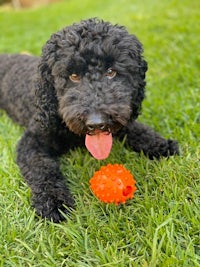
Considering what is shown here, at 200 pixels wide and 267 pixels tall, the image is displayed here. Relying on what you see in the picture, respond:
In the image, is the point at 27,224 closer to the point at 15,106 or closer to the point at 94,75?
the point at 94,75

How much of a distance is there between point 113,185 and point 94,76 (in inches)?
29.0

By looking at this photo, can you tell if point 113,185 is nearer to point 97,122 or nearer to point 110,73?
point 97,122

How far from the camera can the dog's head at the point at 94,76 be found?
8.34ft

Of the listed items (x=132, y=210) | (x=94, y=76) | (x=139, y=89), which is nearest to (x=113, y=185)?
(x=132, y=210)

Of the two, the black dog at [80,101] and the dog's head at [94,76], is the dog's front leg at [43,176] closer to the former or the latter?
the black dog at [80,101]

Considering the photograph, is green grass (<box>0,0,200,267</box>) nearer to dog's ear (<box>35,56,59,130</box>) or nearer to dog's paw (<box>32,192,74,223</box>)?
dog's paw (<box>32,192,74,223</box>)

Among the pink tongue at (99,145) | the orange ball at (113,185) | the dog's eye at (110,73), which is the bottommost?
the orange ball at (113,185)

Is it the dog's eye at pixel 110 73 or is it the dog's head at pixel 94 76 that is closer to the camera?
the dog's head at pixel 94 76

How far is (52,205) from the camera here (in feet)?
8.78

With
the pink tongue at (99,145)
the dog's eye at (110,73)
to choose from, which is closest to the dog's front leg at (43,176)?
the pink tongue at (99,145)

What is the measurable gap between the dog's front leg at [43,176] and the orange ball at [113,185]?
240mm

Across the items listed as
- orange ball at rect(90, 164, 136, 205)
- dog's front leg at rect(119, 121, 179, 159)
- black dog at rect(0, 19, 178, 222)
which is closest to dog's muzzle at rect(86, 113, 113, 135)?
black dog at rect(0, 19, 178, 222)

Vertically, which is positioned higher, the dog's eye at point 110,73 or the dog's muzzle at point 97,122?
the dog's eye at point 110,73

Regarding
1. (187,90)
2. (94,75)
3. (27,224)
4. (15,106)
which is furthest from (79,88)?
(187,90)
